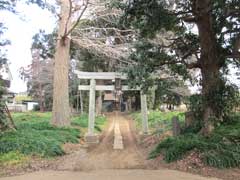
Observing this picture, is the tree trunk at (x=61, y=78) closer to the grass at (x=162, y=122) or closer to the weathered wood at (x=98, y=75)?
the weathered wood at (x=98, y=75)

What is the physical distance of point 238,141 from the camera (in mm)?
10727

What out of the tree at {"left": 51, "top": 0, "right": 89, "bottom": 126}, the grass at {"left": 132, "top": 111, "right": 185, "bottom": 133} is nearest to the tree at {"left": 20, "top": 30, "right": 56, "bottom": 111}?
the grass at {"left": 132, "top": 111, "right": 185, "bottom": 133}

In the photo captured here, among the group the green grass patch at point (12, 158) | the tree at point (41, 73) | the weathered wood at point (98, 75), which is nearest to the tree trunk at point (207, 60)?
the green grass patch at point (12, 158)

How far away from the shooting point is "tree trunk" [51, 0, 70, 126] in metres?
20.0

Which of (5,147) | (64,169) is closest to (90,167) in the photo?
(64,169)

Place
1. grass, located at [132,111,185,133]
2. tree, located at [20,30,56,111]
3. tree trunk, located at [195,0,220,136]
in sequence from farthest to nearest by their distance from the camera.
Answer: tree, located at [20,30,56,111], grass, located at [132,111,185,133], tree trunk, located at [195,0,220,136]

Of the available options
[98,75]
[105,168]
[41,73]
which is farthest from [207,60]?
[41,73]

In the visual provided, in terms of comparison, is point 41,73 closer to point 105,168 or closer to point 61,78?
point 61,78

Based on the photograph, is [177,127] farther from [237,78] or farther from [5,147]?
[5,147]

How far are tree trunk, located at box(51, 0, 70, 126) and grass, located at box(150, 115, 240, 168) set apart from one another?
28.5ft

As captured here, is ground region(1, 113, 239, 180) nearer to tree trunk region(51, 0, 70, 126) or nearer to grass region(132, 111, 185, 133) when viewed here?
grass region(132, 111, 185, 133)

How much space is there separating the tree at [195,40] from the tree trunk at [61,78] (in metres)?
6.95

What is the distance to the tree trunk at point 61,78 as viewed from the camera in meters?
20.0

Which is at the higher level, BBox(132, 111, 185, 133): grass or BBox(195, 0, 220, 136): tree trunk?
BBox(195, 0, 220, 136): tree trunk
